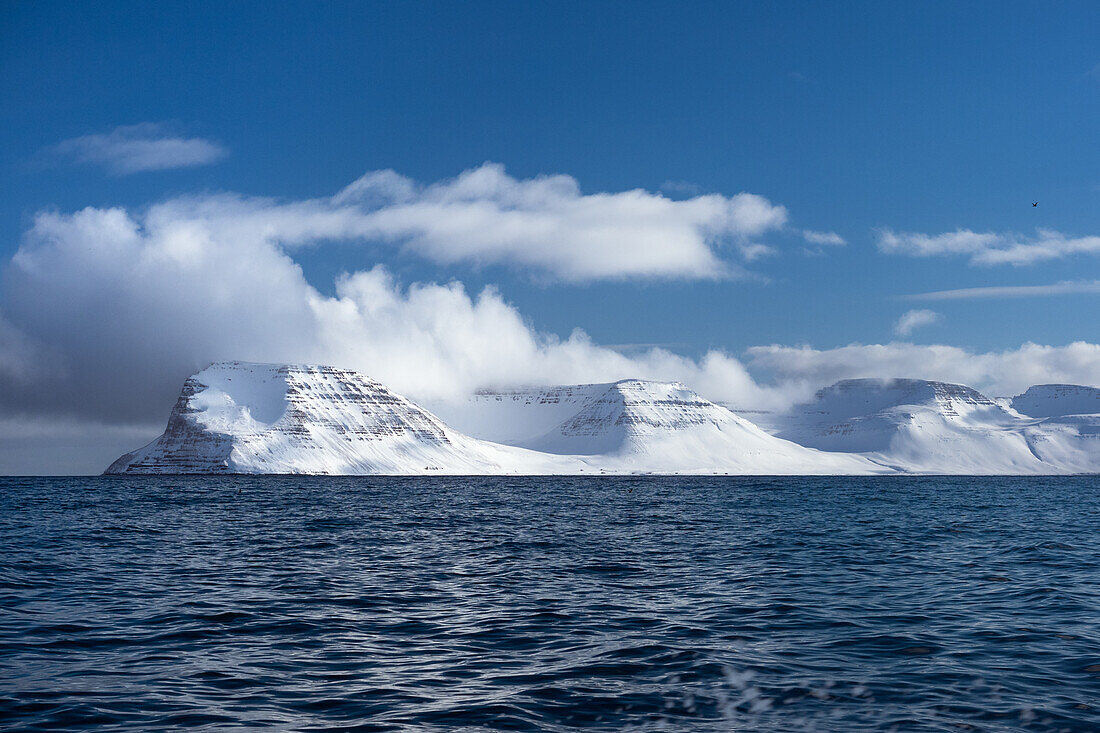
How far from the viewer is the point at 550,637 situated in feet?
74.1

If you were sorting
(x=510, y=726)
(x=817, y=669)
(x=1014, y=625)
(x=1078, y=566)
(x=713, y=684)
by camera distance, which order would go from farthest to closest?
1. (x=1078, y=566)
2. (x=1014, y=625)
3. (x=817, y=669)
4. (x=713, y=684)
5. (x=510, y=726)

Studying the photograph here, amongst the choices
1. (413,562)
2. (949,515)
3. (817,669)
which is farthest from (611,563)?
(949,515)

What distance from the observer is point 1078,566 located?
124ft

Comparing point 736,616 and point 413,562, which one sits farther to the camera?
point 413,562

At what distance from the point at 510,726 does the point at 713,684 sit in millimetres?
5047

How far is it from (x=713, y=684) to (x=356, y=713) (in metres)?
7.26

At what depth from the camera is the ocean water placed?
15930mm

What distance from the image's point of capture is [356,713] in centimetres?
1556

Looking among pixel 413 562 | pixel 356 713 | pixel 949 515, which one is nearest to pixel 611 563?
pixel 413 562

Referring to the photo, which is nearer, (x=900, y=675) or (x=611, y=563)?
(x=900, y=675)

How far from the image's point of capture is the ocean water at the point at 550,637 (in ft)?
52.3

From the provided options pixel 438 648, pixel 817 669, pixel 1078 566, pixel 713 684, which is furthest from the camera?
pixel 1078 566

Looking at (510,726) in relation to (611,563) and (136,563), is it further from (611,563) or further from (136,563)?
(136,563)

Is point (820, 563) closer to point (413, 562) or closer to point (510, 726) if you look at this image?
point (413, 562)
